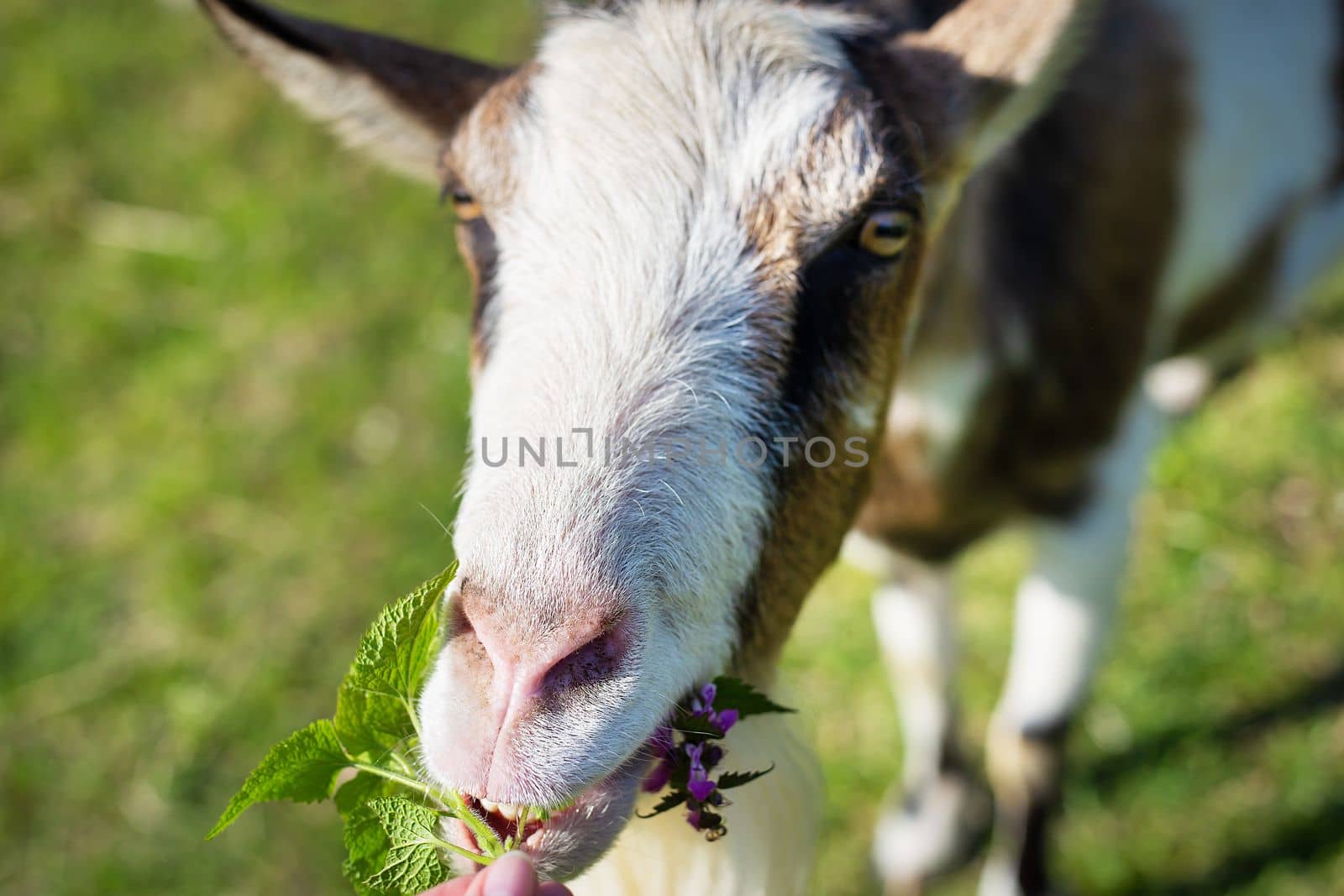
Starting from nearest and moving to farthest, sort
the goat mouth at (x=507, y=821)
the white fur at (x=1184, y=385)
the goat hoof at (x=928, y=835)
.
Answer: the goat mouth at (x=507, y=821) → the goat hoof at (x=928, y=835) → the white fur at (x=1184, y=385)

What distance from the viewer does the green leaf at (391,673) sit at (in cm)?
180

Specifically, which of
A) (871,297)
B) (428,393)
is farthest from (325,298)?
(871,297)

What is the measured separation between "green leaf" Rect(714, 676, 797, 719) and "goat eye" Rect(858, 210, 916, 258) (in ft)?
2.66

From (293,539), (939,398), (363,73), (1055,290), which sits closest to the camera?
(363,73)

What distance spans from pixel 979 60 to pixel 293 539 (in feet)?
12.3

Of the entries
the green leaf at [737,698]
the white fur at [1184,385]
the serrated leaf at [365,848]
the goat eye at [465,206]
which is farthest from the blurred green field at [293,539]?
the goat eye at [465,206]

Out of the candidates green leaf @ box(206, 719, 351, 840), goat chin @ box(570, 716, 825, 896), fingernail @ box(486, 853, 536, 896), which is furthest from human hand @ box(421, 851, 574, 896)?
goat chin @ box(570, 716, 825, 896)

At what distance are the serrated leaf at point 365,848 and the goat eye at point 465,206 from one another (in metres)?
1.09

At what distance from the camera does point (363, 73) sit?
247 cm

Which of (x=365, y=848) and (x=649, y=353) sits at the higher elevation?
(x=649, y=353)

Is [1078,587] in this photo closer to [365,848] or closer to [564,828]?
[564,828]

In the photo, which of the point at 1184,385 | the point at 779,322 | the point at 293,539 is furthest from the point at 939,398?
the point at 293,539

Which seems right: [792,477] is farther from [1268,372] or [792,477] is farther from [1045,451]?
[1268,372]

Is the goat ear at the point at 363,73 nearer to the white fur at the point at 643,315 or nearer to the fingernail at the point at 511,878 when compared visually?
the white fur at the point at 643,315
